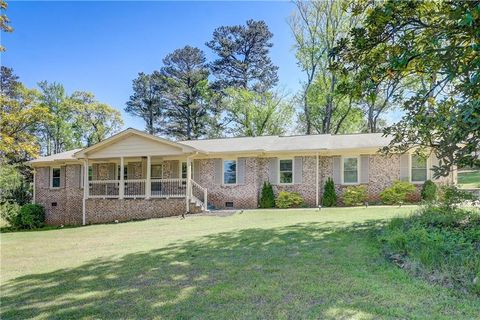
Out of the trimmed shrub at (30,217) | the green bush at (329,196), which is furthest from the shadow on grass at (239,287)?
the trimmed shrub at (30,217)

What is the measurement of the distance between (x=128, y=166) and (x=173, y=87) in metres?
17.3

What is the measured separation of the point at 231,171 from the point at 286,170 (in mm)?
2905

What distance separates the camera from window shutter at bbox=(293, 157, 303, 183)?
17.0 m

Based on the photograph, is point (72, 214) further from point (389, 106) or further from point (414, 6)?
point (389, 106)

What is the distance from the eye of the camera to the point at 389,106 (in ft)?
99.3

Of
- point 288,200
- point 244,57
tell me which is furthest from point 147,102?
point 288,200

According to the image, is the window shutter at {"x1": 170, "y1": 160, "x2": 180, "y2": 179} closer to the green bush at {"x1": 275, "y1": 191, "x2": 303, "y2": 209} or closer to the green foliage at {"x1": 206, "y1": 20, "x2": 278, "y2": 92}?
the green bush at {"x1": 275, "y1": 191, "x2": 303, "y2": 209}

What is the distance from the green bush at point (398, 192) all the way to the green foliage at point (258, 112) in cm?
1641

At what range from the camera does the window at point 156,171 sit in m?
19.3

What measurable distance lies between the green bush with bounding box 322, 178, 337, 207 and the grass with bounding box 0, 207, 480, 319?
25.2 feet

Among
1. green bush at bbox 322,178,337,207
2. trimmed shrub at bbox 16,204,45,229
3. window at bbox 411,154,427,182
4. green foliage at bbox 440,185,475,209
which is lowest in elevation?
trimmed shrub at bbox 16,204,45,229

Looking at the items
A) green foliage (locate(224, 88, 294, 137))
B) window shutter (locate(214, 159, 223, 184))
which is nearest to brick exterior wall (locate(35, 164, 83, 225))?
window shutter (locate(214, 159, 223, 184))

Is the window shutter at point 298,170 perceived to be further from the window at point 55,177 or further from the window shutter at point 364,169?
the window at point 55,177

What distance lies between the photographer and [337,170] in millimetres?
16734
